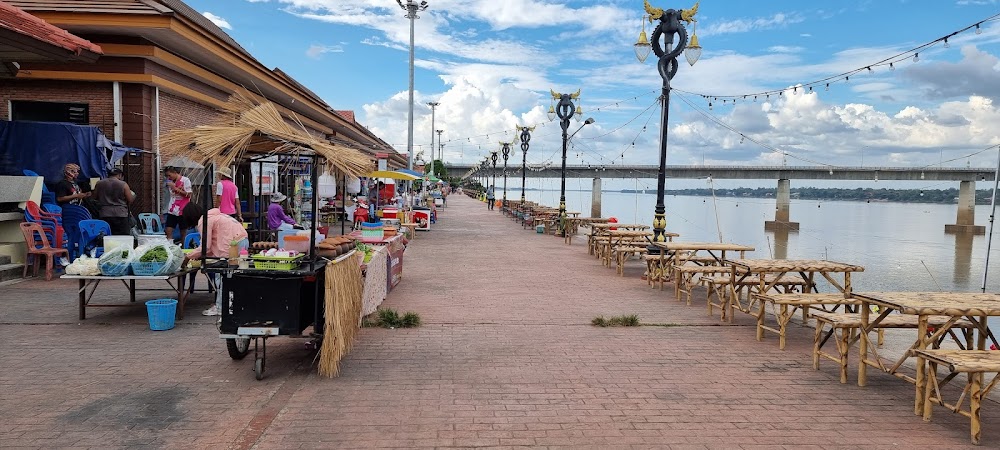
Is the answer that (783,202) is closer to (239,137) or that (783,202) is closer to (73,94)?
(73,94)

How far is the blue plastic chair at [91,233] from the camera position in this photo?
9.94m

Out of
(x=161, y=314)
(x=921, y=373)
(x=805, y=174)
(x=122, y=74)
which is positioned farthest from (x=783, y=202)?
(x=161, y=314)

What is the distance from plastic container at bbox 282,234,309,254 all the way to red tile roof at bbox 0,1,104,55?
10.7ft

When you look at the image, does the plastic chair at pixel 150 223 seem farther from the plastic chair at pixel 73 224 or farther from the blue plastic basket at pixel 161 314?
the blue plastic basket at pixel 161 314

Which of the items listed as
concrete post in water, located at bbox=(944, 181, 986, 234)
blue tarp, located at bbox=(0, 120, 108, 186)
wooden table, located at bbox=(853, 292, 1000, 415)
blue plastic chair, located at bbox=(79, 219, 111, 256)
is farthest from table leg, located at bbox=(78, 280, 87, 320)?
concrete post in water, located at bbox=(944, 181, 986, 234)

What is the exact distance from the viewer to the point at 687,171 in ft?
243

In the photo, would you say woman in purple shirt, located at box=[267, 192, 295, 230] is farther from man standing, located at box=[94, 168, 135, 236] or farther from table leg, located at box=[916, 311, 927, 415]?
table leg, located at box=[916, 311, 927, 415]

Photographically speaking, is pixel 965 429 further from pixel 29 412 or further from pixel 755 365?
pixel 29 412

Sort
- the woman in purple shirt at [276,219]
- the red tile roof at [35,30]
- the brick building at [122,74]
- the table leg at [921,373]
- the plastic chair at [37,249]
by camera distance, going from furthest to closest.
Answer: the woman in purple shirt at [276,219] → the brick building at [122,74] → the plastic chair at [37,249] → the red tile roof at [35,30] → the table leg at [921,373]

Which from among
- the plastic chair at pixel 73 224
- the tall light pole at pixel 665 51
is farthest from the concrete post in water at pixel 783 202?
the plastic chair at pixel 73 224

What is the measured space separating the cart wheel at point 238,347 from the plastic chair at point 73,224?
606 cm

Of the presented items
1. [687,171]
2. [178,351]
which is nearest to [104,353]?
[178,351]

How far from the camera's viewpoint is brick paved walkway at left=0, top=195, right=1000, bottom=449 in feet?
14.0

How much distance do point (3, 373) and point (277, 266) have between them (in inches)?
92.8
